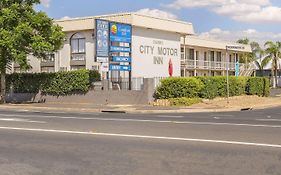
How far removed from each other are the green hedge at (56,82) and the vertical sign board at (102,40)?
1.86 metres

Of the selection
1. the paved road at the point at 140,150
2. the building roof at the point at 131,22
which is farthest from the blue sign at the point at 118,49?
the paved road at the point at 140,150

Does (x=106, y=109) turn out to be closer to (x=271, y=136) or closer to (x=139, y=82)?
(x=139, y=82)

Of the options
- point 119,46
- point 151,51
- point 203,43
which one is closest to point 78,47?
point 151,51

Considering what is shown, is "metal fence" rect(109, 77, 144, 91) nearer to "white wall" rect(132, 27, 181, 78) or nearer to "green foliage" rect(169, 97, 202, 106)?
"green foliage" rect(169, 97, 202, 106)

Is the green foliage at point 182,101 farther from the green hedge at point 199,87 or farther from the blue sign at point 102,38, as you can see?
the blue sign at point 102,38

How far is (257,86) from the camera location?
40.1 m

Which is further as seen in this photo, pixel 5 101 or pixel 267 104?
pixel 5 101

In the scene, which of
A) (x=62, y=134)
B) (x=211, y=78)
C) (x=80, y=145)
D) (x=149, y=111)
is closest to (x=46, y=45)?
(x=149, y=111)

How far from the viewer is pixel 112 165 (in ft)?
30.0

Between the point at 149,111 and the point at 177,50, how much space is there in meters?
22.6

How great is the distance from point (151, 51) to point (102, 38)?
12656 millimetres

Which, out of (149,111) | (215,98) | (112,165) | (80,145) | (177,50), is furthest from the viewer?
(177,50)

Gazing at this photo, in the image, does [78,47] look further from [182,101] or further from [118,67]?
[182,101]

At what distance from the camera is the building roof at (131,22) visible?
136 feet
